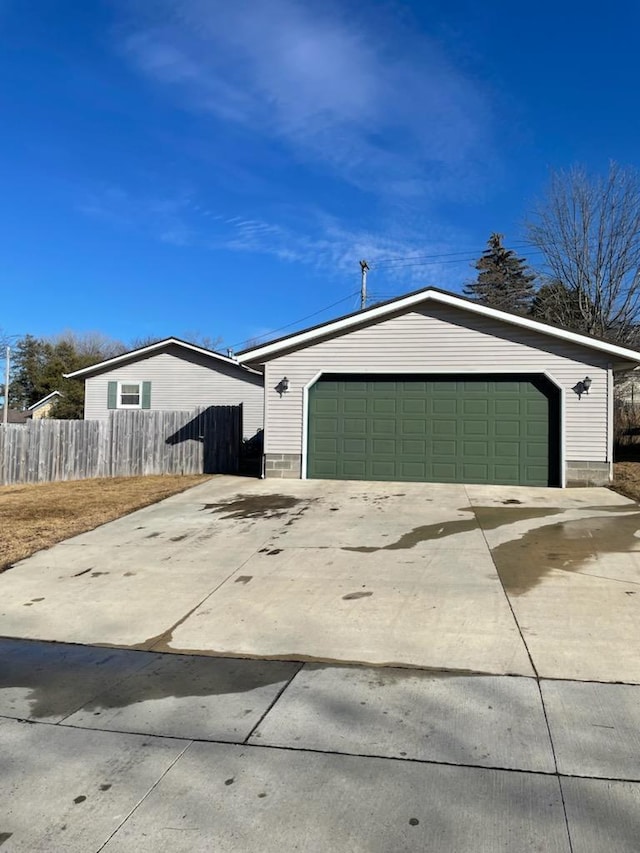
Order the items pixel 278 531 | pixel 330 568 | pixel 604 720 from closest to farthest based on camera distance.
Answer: pixel 604 720 → pixel 330 568 → pixel 278 531

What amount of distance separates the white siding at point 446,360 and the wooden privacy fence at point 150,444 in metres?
2.38

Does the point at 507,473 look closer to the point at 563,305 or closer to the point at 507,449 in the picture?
the point at 507,449

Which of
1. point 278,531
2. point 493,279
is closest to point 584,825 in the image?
point 278,531

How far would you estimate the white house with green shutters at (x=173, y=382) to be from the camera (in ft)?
65.5

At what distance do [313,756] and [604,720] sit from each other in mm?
1531

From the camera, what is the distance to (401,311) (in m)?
12.7

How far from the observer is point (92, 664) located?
12.7 ft

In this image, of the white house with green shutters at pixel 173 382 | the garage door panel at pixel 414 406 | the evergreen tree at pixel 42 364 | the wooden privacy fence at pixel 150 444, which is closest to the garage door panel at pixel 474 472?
the garage door panel at pixel 414 406

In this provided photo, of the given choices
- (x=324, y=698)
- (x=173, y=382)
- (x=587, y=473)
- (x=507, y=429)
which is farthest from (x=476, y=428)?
(x=173, y=382)

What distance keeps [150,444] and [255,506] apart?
6.70m

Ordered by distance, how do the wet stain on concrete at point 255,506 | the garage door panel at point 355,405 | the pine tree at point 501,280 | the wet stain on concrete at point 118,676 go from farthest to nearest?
the pine tree at point 501,280
the garage door panel at point 355,405
the wet stain on concrete at point 255,506
the wet stain on concrete at point 118,676

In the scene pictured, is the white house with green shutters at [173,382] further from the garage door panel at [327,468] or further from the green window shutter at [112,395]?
the garage door panel at [327,468]

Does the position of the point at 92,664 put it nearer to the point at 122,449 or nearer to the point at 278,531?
the point at 278,531

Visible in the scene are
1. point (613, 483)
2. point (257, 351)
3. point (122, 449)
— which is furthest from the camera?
point (122, 449)
